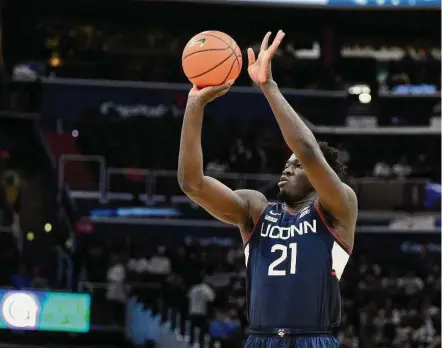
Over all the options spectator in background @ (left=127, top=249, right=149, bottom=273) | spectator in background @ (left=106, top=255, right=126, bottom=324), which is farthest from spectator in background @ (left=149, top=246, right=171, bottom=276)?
spectator in background @ (left=106, top=255, right=126, bottom=324)

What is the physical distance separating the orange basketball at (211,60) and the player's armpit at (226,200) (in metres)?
0.55

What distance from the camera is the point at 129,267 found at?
20672 mm

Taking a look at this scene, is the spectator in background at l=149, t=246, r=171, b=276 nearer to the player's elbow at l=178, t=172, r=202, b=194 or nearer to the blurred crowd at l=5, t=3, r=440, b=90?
the blurred crowd at l=5, t=3, r=440, b=90

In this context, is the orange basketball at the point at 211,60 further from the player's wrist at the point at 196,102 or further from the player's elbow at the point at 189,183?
the player's elbow at the point at 189,183

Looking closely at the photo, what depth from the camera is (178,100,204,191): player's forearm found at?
17.0 ft

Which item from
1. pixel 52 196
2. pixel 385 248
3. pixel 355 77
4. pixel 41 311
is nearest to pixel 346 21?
pixel 355 77

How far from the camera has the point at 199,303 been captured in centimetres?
1933

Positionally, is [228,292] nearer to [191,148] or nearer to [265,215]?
[265,215]

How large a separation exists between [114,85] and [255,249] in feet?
61.5

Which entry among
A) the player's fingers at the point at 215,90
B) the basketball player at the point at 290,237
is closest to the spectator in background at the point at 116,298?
the basketball player at the point at 290,237

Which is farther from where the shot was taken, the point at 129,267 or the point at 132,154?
the point at 132,154

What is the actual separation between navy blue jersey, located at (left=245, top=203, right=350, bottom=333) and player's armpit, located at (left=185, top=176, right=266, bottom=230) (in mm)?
180

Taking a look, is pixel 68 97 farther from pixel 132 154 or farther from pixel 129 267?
pixel 129 267

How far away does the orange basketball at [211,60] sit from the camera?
5.27m
